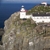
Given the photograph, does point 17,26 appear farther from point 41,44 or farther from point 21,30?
point 41,44

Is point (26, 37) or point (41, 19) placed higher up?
point (41, 19)

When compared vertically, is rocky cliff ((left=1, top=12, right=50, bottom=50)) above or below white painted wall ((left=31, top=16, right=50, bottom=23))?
below

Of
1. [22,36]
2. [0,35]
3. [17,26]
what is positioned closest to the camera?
[22,36]

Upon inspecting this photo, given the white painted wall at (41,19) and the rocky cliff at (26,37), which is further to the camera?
the white painted wall at (41,19)

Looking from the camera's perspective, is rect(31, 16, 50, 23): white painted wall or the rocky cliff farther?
rect(31, 16, 50, 23): white painted wall

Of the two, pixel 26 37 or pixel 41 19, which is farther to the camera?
pixel 41 19

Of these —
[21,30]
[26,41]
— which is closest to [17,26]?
[21,30]

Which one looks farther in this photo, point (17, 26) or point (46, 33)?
point (17, 26)

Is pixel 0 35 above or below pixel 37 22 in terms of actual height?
below
